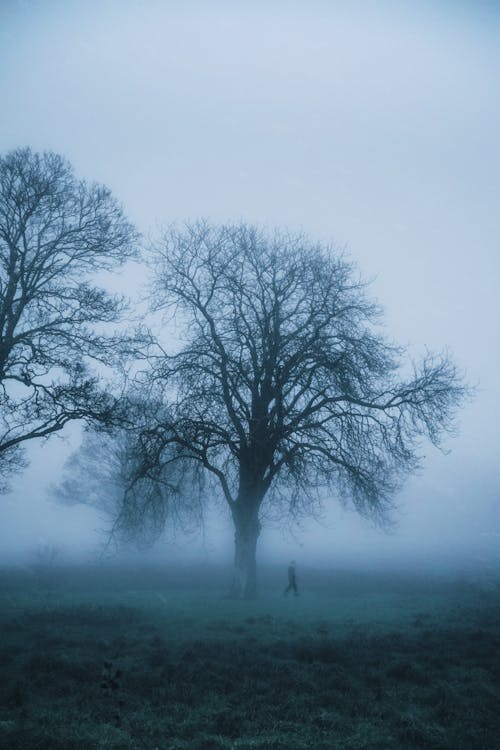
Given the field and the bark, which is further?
the bark

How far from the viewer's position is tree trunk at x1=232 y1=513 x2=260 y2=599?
1767cm

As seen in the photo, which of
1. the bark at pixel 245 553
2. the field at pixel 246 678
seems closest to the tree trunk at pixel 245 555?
the bark at pixel 245 553

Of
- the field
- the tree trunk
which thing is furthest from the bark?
the field

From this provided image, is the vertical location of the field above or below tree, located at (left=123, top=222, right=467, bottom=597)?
below

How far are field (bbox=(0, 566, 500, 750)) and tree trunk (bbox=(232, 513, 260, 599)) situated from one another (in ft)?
6.09

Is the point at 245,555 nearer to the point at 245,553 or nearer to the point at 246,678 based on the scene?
the point at 245,553

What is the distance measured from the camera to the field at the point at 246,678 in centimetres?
576

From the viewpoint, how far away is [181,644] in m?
10.2

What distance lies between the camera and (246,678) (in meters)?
7.80

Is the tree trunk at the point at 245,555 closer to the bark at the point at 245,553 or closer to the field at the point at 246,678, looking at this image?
the bark at the point at 245,553

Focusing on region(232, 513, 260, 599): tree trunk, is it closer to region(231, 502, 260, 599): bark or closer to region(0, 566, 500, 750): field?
region(231, 502, 260, 599): bark

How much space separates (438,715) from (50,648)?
7378 millimetres

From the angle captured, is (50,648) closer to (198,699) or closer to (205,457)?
(198,699)

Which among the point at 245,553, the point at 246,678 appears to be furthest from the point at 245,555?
the point at 246,678
